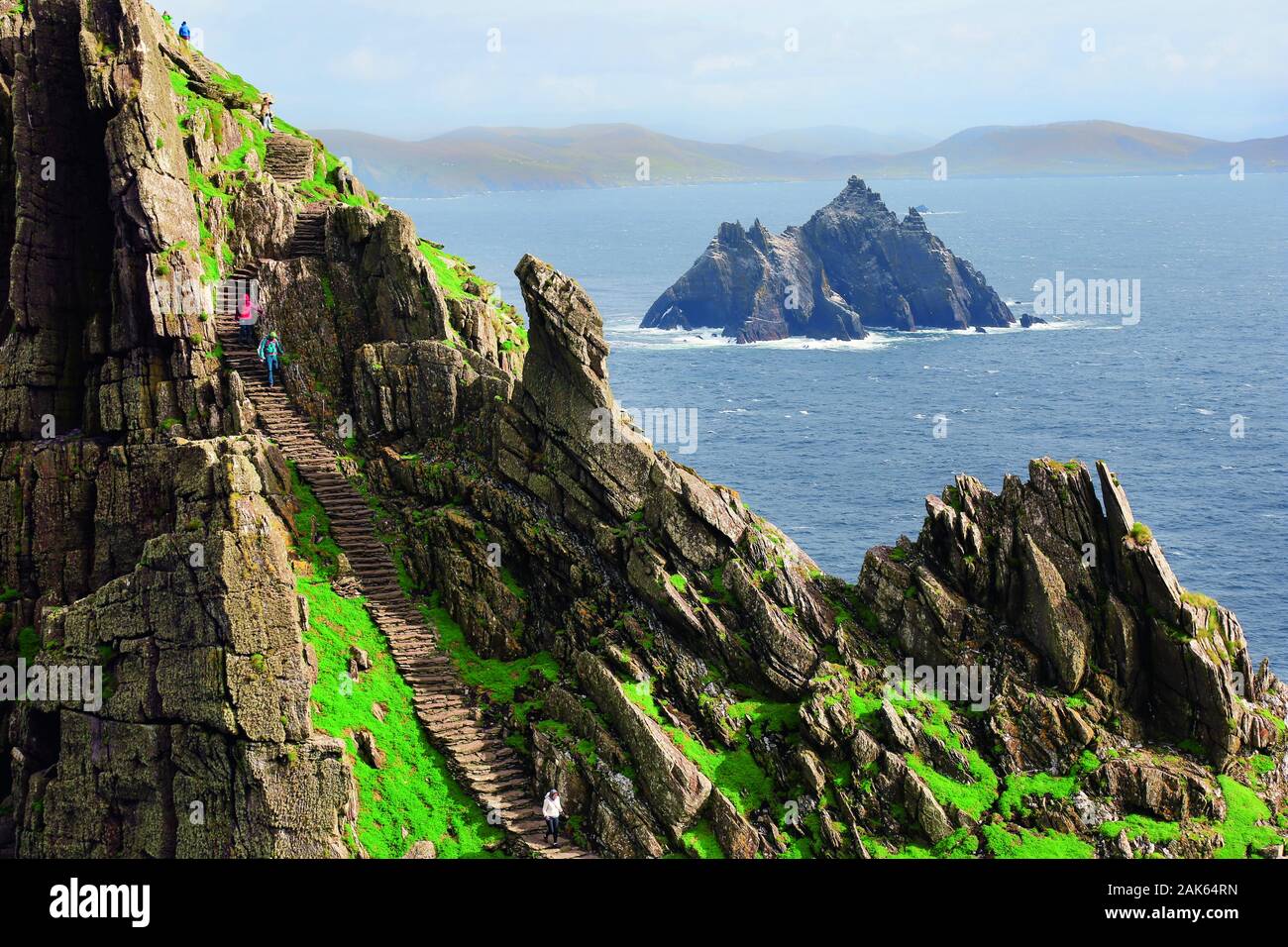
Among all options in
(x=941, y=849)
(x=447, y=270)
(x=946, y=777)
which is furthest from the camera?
(x=447, y=270)

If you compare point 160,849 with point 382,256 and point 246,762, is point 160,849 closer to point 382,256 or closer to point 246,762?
point 246,762

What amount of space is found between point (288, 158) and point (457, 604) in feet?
100

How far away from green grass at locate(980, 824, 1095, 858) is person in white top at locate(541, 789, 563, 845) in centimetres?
1335

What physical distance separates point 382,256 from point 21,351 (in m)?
15.3

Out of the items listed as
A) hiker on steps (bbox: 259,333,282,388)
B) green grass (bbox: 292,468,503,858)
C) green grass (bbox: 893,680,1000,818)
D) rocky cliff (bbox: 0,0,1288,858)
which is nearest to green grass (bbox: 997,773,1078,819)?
rocky cliff (bbox: 0,0,1288,858)

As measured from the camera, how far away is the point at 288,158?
69.9 m

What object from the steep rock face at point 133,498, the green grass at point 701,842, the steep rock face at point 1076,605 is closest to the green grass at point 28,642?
the steep rock face at point 133,498

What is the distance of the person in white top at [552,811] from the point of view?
1673 inches

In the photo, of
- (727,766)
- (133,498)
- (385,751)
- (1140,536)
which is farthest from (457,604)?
(1140,536)

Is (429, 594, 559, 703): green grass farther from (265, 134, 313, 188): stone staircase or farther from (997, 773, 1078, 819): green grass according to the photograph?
(265, 134, 313, 188): stone staircase

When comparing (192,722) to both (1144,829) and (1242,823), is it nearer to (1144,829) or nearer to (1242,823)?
(1144,829)

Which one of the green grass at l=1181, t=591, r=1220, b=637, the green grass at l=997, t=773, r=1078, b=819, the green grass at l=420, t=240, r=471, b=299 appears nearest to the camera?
the green grass at l=997, t=773, r=1078, b=819

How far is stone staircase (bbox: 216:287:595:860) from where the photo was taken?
43.9 meters

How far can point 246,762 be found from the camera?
40.2 metres
